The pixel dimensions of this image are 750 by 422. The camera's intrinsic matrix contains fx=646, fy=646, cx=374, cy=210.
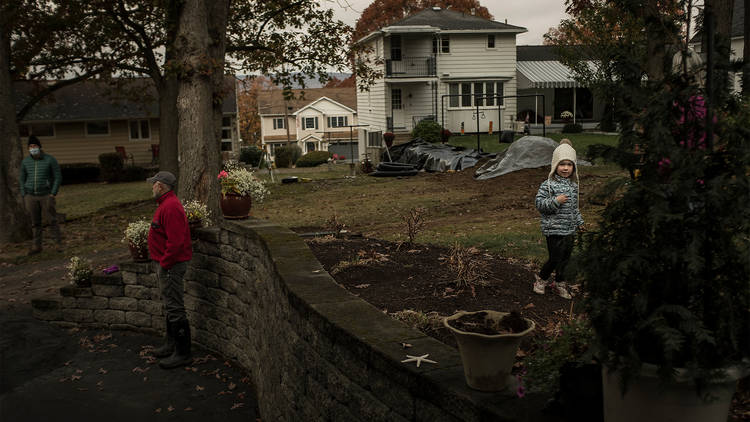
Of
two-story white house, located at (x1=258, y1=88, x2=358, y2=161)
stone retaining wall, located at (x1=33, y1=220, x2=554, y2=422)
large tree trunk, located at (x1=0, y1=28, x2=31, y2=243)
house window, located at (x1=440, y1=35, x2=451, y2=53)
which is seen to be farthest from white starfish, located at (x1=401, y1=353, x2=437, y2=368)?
two-story white house, located at (x1=258, y1=88, x2=358, y2=161)

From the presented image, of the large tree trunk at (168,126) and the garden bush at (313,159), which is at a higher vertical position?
the large tree trunk at (168,126)

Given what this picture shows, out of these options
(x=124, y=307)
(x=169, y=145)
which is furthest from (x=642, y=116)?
(x=169, y=145)

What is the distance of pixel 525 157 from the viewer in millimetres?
19531

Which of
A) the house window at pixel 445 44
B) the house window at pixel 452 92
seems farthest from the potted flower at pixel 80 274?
the house window at pixel 445 44

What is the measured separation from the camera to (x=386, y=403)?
3811mm

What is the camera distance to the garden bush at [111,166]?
3491 centimetres

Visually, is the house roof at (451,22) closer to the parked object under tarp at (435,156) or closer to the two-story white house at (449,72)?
the two-story white house at (449,72)

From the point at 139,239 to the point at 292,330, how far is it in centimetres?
535

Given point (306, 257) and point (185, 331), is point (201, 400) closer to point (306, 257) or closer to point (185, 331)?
point (185, 331)

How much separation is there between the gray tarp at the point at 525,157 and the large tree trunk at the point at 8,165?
1277 cm

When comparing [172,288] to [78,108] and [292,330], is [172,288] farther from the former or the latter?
[78,108]

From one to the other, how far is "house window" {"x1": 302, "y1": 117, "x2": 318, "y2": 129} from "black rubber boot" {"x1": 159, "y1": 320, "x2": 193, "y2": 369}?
71.0 meters

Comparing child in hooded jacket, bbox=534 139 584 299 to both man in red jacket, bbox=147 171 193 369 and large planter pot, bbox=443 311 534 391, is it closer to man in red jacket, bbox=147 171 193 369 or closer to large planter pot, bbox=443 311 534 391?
large planter pot, bbox=443 311 534 391

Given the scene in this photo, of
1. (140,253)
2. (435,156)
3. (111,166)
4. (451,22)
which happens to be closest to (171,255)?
(140,253)
